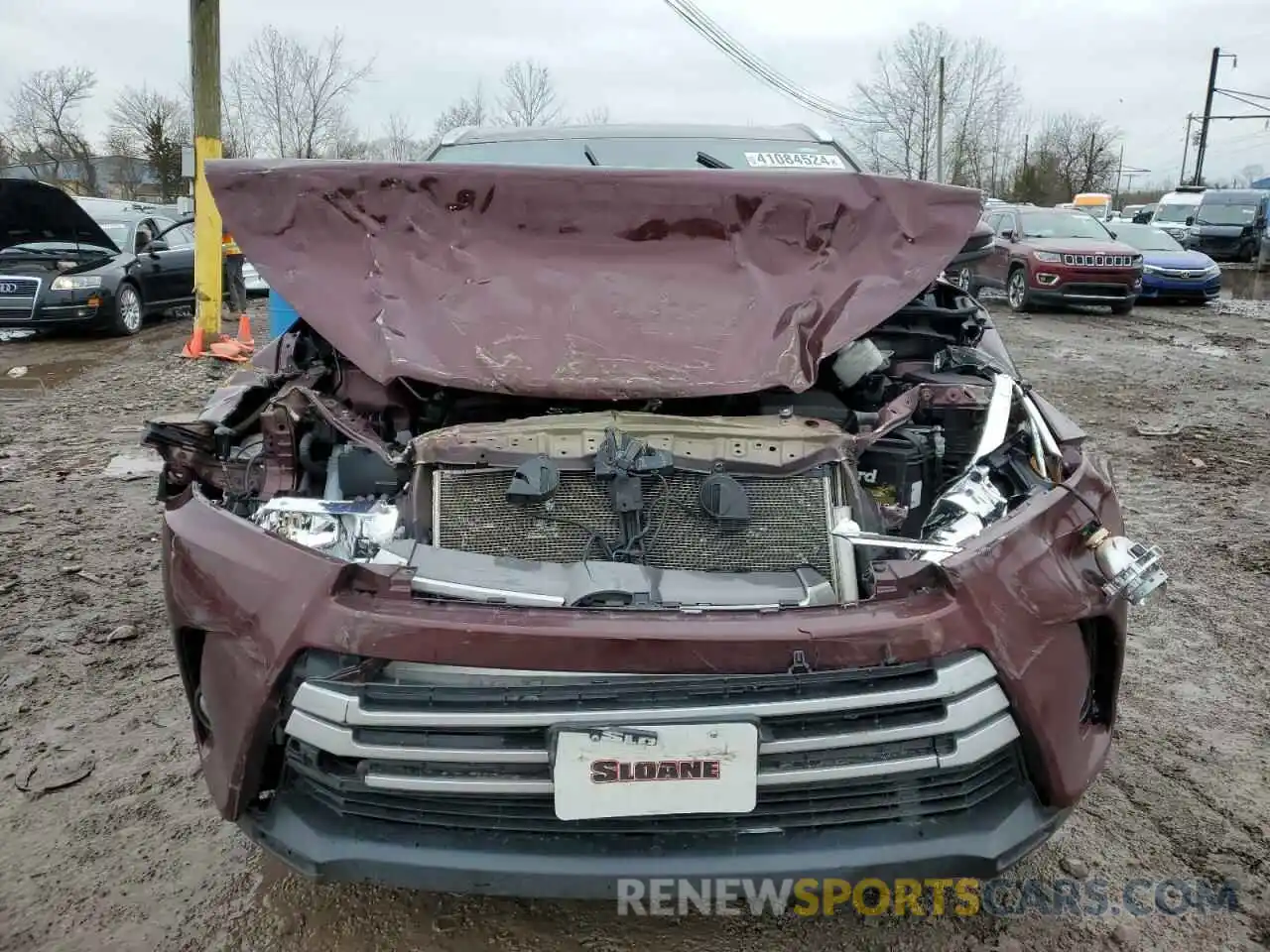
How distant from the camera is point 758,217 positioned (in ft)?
8.95

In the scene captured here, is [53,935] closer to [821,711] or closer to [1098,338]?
[821,711]

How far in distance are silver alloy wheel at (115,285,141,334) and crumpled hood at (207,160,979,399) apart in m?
9.25

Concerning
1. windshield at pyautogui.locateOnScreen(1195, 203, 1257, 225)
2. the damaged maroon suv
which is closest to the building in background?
windshield at pyautogui.locateOnScreen(1195, 203, 1257, 225)

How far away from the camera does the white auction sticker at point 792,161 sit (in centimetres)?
379

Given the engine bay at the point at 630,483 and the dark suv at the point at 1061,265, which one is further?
the dark suv at the point at 1061,265

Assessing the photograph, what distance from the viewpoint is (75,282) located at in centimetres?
1030

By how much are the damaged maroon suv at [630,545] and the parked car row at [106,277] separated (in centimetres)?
693

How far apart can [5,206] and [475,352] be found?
426cm

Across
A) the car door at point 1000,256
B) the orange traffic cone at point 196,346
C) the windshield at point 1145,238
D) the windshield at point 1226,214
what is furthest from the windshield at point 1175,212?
the orange traffic cone at point 196,346

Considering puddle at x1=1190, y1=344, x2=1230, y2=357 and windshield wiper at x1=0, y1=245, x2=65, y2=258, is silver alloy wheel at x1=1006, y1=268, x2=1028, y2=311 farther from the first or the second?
windshield wiper at x1=0, y1=245, x2=65, y2=258

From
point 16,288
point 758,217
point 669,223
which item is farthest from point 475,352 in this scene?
point 16,288

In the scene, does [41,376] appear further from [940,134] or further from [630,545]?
[940,134]

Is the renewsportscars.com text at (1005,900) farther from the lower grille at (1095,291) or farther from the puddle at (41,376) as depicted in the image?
the lower grille at (1095,291)

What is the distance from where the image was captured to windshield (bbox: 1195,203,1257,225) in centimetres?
2169
